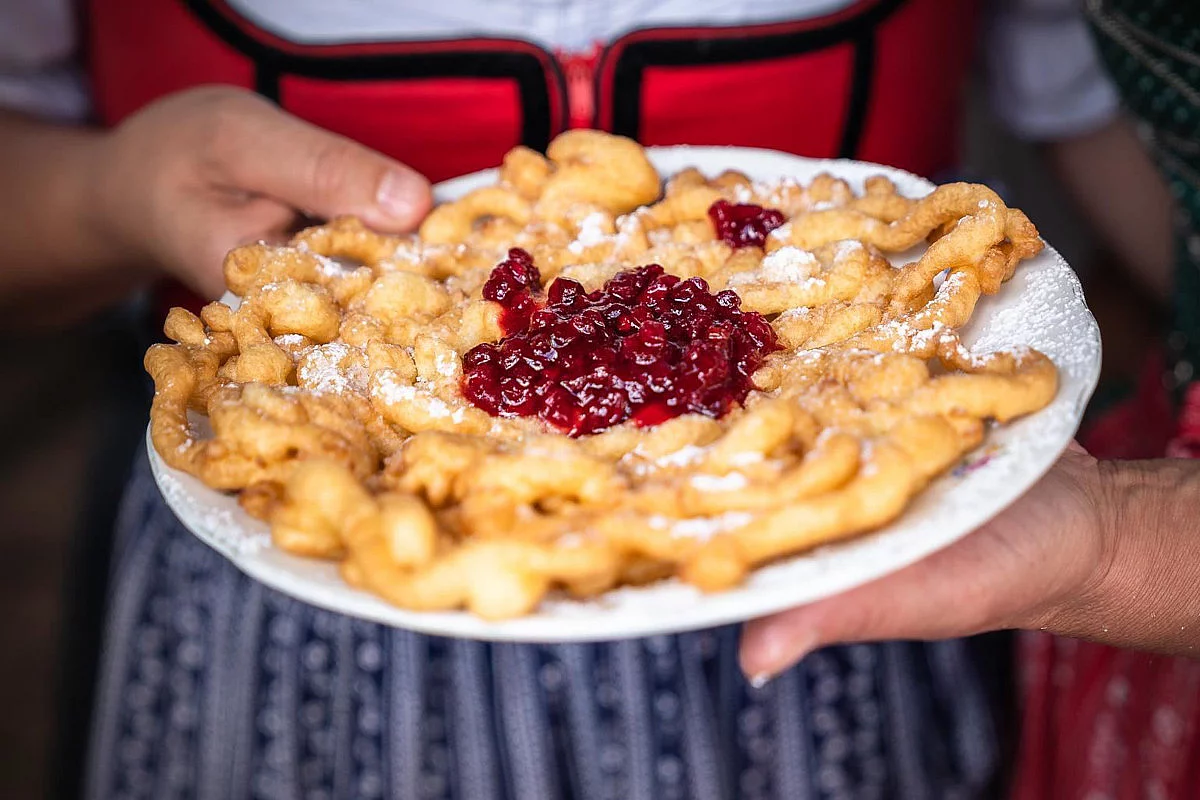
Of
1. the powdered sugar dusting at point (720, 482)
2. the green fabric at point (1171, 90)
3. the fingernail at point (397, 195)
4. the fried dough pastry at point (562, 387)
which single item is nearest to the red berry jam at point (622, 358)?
the fried dough pastry at point (562, 387)

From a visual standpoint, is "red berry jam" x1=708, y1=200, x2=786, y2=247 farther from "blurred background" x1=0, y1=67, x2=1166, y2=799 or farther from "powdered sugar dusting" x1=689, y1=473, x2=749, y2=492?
"blurred background" x1=0, y1=67, x2=1166, y2=799

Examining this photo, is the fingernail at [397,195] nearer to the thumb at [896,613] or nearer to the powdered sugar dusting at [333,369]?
the powdered sugar dusting at [333,369]

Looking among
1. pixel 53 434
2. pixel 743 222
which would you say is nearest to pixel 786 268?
pixel 743 222

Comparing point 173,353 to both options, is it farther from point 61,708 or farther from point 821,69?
point 61,708

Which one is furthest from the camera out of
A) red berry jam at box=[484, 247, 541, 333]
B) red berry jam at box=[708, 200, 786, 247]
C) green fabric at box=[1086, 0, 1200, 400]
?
green fabric at box=[1086, 0, 1200, 400]

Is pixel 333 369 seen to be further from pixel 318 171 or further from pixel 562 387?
pixel 318 171

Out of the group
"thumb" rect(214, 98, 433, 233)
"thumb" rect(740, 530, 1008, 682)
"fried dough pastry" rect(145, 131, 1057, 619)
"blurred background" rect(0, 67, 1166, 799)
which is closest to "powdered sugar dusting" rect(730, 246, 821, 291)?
"fried dough pastry" rect(145, 131, 1057, 619)
